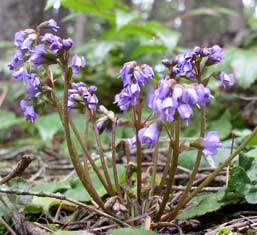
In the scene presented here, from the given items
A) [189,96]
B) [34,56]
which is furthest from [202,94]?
[34,56]

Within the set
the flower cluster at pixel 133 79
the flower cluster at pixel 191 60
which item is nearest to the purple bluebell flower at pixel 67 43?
the flower cluster at pixel 133 79

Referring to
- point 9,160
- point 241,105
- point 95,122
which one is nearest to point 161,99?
point 95,122

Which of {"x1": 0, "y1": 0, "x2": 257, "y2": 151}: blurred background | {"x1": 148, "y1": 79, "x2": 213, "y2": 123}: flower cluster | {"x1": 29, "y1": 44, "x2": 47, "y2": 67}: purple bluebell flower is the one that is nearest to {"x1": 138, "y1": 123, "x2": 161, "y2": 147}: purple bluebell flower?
{"x1": 148, "y1": 79, "x2": 213, "y2": 123}: flower cluster

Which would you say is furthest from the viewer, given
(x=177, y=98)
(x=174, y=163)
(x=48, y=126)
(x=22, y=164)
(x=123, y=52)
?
(x=123, y=52)

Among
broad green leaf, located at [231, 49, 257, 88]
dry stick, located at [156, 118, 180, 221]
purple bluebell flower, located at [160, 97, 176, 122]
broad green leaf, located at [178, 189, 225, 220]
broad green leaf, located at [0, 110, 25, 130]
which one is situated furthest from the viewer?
broad green leaf, located at [0, 110, 25, 130]

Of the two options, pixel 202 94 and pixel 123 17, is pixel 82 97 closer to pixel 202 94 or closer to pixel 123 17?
pixel 202 94

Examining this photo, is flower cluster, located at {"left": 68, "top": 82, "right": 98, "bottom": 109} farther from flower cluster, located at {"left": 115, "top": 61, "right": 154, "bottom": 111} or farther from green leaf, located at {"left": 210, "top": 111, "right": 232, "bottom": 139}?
green leaf, located at {"left": 210, "top": 111, "right": 232, "bottom": 139}
